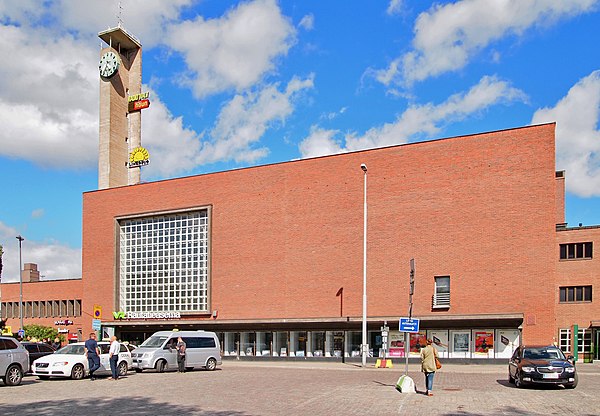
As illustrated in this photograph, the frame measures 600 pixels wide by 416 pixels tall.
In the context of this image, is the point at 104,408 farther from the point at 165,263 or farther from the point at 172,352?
the point at 165,263

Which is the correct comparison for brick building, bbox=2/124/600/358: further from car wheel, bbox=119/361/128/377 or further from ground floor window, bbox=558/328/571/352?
car wheel, bbox=119/361/128/377

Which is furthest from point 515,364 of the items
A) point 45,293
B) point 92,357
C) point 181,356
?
point 45,293

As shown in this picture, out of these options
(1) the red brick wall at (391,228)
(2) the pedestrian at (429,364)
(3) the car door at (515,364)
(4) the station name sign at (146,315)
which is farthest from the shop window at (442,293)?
(4) the station name sign at (146,315)

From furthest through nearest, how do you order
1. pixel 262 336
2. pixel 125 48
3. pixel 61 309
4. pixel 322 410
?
pixel 125 48, pixel 61 309, pixel 262 336, pixel 322 410

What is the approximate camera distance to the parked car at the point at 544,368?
2020 centimetres

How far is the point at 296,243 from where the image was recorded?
41.7 metres

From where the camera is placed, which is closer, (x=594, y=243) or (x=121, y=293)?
(x=594, y=243)

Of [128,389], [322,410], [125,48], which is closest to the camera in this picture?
[322,410]

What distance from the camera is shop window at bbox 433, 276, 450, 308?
3666 cm

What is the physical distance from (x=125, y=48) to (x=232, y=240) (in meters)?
31.5

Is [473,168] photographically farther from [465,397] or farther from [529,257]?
[465,397]

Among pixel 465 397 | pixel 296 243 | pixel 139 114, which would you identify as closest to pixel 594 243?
pixel 296 243

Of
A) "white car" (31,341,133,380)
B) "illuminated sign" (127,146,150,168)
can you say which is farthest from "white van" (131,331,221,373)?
"illuminated sign" (127,146,150,168)

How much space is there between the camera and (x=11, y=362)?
70.5ft
